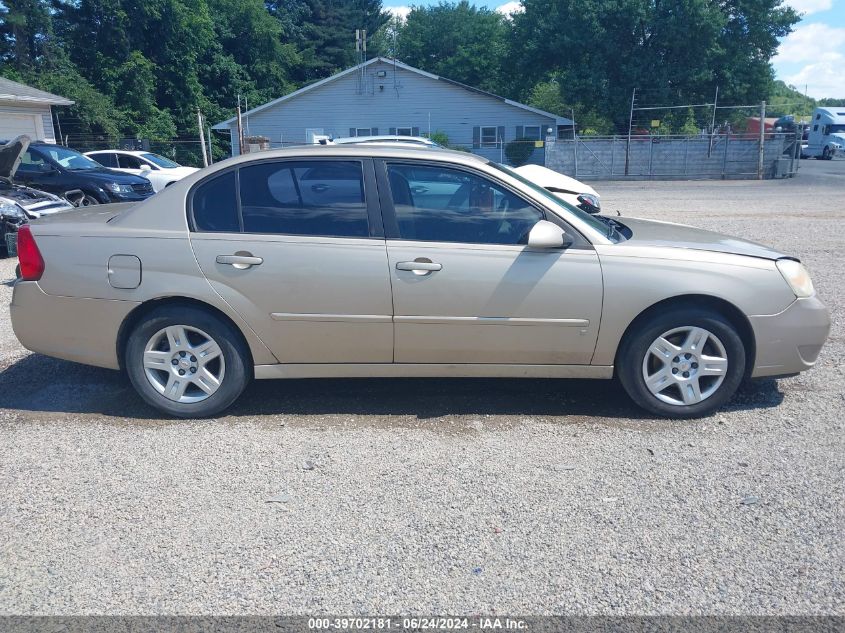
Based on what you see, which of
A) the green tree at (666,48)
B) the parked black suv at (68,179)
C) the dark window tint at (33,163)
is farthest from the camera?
the green tree at (666,48)

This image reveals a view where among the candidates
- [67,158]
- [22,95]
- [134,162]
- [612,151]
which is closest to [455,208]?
[67,158]

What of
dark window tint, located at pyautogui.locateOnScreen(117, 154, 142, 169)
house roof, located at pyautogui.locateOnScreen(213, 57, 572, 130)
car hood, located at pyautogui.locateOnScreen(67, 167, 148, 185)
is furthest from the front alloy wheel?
house roof, located at pyautogui.locateOnScreen(213, 57, 572, 130)

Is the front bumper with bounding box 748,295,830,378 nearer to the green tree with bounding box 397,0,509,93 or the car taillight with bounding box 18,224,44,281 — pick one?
the car taillight with bounding box 18,224,44,281

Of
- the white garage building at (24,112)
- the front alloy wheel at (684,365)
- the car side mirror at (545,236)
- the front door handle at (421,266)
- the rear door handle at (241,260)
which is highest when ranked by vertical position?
the white garage building at (24,112)

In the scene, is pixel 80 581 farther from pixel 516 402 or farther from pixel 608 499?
pixel 516 402

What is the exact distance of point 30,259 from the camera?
4875 millimetres

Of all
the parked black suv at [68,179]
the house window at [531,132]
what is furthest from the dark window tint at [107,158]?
the house window at [531,132]

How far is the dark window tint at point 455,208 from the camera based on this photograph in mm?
4691

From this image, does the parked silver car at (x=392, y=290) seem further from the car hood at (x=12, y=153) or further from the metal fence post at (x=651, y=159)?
the metal fence post at (x=651, y=159)

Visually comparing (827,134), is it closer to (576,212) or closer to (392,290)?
(576,212)

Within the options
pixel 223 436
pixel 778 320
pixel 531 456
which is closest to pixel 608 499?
pixel 531 456

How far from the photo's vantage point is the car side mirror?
4500 mm

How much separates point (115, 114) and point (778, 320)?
43.1 metres

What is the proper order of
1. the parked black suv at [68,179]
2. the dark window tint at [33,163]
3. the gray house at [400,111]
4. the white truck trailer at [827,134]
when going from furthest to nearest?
1. the white truck trailer at [827,134]
2. the gray house at [400,111]
3. the dark window tint at [33,163]
4. the parked black suv at [68,179]
